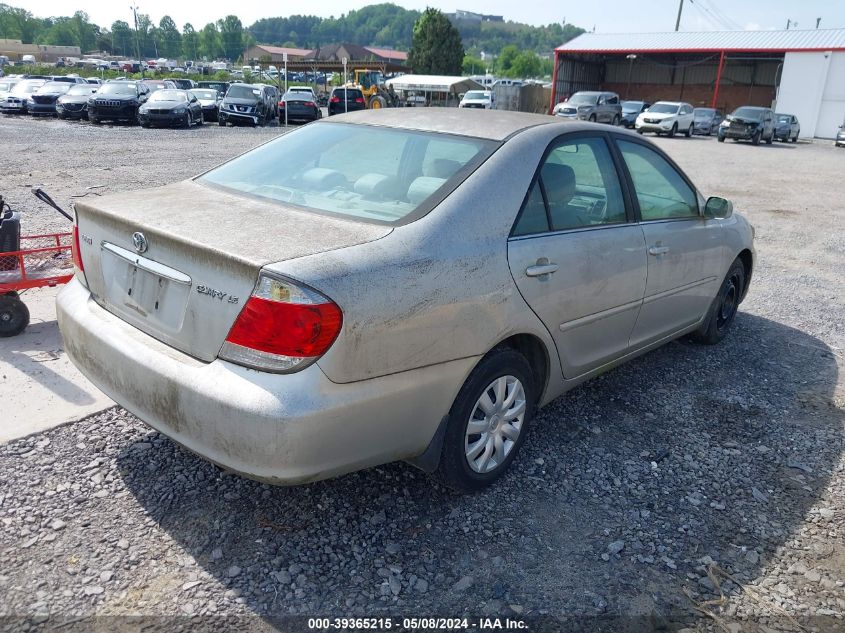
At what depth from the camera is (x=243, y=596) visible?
8.04ft

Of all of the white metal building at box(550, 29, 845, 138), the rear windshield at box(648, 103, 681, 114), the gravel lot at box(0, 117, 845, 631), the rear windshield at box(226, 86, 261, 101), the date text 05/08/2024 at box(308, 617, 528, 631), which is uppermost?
the white metal building at box(550, 29, 845, 138)

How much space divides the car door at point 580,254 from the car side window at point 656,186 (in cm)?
20

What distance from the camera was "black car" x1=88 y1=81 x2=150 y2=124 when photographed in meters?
23.0

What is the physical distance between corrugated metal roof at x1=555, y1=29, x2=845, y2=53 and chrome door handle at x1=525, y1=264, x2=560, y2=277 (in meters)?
45.2

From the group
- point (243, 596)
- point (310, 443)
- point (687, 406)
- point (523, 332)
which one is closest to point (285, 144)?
point (523, 332)

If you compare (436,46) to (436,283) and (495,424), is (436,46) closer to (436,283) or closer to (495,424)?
(495,424)

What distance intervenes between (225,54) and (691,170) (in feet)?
500

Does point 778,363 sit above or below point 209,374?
below

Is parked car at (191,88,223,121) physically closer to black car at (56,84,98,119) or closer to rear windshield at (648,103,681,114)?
black car at (56,84,98,119)

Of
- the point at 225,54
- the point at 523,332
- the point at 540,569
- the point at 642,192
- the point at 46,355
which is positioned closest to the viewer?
the point at 540,569

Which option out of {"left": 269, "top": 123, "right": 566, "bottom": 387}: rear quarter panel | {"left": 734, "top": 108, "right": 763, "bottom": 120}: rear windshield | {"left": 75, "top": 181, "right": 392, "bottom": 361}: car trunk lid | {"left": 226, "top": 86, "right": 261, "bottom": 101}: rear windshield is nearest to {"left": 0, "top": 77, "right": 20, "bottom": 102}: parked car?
{"left": 226, "top": 86, "right": 261, "bottom": 101}: rear windshield

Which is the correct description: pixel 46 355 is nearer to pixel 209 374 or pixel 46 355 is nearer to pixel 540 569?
pixel 209 374

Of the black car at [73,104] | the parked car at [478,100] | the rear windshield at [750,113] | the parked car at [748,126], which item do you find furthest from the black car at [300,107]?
the rear windshield at [750,113]

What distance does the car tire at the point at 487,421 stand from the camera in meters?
2.87
